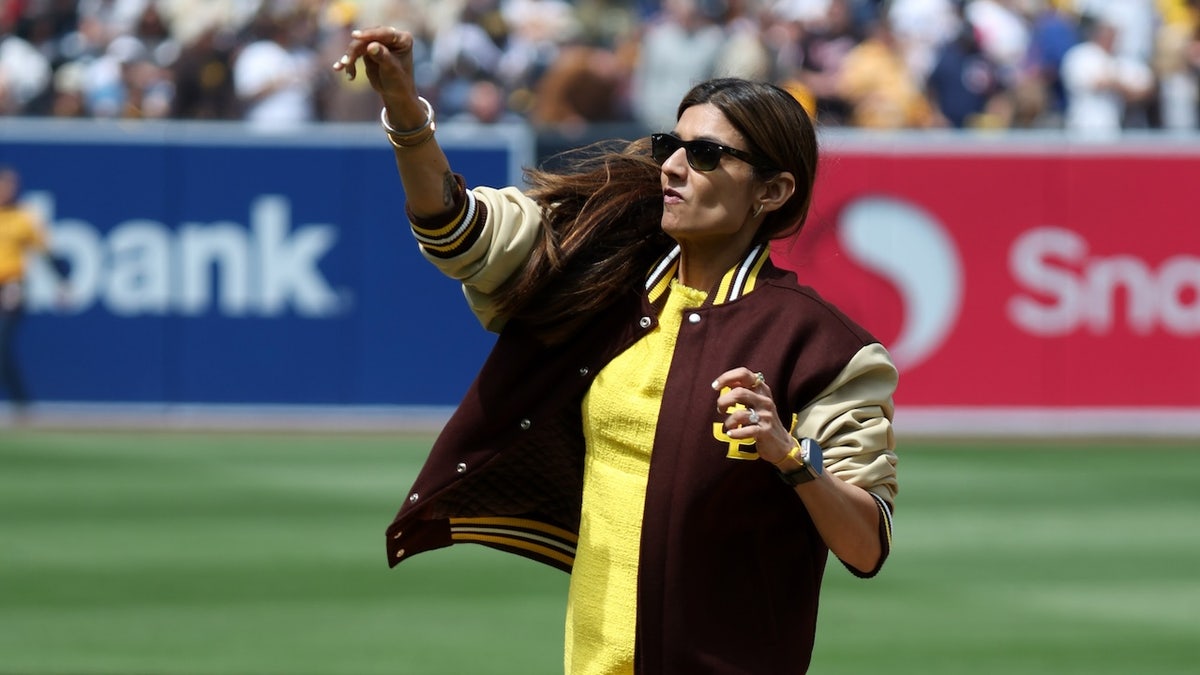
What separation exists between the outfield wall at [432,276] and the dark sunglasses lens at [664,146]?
38.5ft

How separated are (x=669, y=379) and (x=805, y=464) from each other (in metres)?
0.41

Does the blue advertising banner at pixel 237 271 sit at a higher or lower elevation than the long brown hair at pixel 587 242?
higher

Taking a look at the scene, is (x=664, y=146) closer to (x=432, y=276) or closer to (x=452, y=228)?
(x=452, y=228)

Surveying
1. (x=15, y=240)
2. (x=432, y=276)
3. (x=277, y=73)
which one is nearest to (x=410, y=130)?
(x=432, y=276)

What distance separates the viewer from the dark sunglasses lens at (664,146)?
3.70m

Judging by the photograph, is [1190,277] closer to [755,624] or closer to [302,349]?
[302,349]

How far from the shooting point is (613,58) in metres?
18.9

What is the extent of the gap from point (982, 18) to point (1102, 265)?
4.52 metres

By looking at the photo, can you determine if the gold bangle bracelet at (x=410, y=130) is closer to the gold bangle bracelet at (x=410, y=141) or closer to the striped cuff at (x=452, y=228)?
the gold bangle bracelet at (x=410, y=141)

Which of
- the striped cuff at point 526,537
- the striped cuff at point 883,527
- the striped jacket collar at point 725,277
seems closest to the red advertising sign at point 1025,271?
the striped cuff at point 526,537

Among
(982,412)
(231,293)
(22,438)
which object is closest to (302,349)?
(231,293)

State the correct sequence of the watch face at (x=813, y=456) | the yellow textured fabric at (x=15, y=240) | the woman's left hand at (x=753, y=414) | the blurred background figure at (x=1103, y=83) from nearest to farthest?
the woman's left hand at (x=753, y=414)
the watch face at (x=813, y=456)
the yellow textured fabric at (x=15, y=240)
the blurred background figure at (x=1103, y=83)

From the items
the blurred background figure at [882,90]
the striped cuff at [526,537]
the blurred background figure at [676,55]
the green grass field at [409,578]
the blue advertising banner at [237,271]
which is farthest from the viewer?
the blurred background figure at [676,55]

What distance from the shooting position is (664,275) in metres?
3.86
